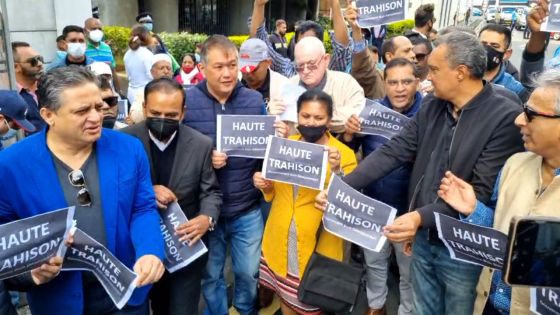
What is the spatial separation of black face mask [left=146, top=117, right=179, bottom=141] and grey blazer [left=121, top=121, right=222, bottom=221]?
71mm

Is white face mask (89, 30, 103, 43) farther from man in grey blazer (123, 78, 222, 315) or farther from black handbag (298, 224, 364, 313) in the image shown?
black handbag (298, 224, 364, 313)

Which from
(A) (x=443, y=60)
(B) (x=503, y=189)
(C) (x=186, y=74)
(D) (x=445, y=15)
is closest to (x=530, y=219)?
(B) (x=503, y=189)

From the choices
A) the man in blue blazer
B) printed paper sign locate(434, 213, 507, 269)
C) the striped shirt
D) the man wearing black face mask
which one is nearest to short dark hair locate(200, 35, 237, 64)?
the man in blue blazer

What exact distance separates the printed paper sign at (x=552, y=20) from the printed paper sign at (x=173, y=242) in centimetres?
314

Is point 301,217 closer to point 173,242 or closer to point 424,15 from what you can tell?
point 173,242

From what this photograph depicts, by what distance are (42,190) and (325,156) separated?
1.50 meters

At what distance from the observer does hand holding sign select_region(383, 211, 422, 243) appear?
2.44m

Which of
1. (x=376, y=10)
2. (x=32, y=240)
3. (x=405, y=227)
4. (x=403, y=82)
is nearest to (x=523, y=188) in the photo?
(x=405, y=227)

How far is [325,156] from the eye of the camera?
2697mm

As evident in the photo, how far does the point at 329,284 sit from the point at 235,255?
80 cm

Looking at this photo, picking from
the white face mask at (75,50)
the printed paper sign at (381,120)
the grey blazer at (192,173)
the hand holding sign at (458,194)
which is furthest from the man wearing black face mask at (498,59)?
the white face mask at (75,50)

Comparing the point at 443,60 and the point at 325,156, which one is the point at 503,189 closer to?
the point at 443,60

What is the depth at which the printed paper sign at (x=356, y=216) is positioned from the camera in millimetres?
2567

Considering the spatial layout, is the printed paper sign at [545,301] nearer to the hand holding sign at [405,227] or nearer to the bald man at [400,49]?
the hand holding sign at [405,227]
